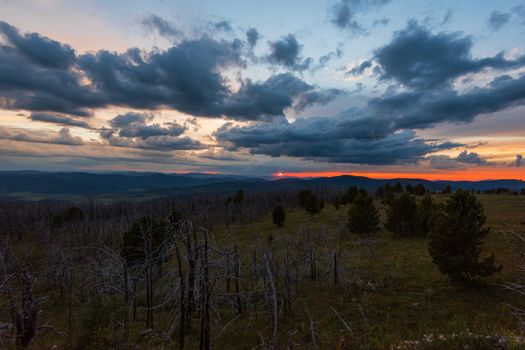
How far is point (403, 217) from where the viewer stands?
41906 mm

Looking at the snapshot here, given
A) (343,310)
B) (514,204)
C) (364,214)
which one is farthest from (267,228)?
(514,204)

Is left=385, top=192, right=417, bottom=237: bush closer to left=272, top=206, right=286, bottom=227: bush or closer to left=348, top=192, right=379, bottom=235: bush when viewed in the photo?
left=348, top=192, right=379, bottom=235: bush

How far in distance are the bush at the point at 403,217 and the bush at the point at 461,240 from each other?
2212cm

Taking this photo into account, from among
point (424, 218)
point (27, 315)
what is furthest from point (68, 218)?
point (424, 218)

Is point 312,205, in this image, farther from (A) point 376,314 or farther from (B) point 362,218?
(A) point 376,314

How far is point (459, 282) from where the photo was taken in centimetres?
1978

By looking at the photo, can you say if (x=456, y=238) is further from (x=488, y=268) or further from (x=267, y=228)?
(x=267, y=228)

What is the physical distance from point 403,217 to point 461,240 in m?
24.2

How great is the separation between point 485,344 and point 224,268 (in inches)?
321

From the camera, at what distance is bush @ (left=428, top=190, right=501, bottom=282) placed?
Answer: 18.7 meters

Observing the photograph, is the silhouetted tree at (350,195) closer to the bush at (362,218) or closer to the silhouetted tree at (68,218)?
the bush at (362,218)

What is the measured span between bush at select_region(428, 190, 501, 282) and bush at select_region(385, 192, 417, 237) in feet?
72.6

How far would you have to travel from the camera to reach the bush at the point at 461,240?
61.4ft

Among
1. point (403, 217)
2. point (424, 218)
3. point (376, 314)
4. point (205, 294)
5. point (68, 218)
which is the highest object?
point (205, 294)
